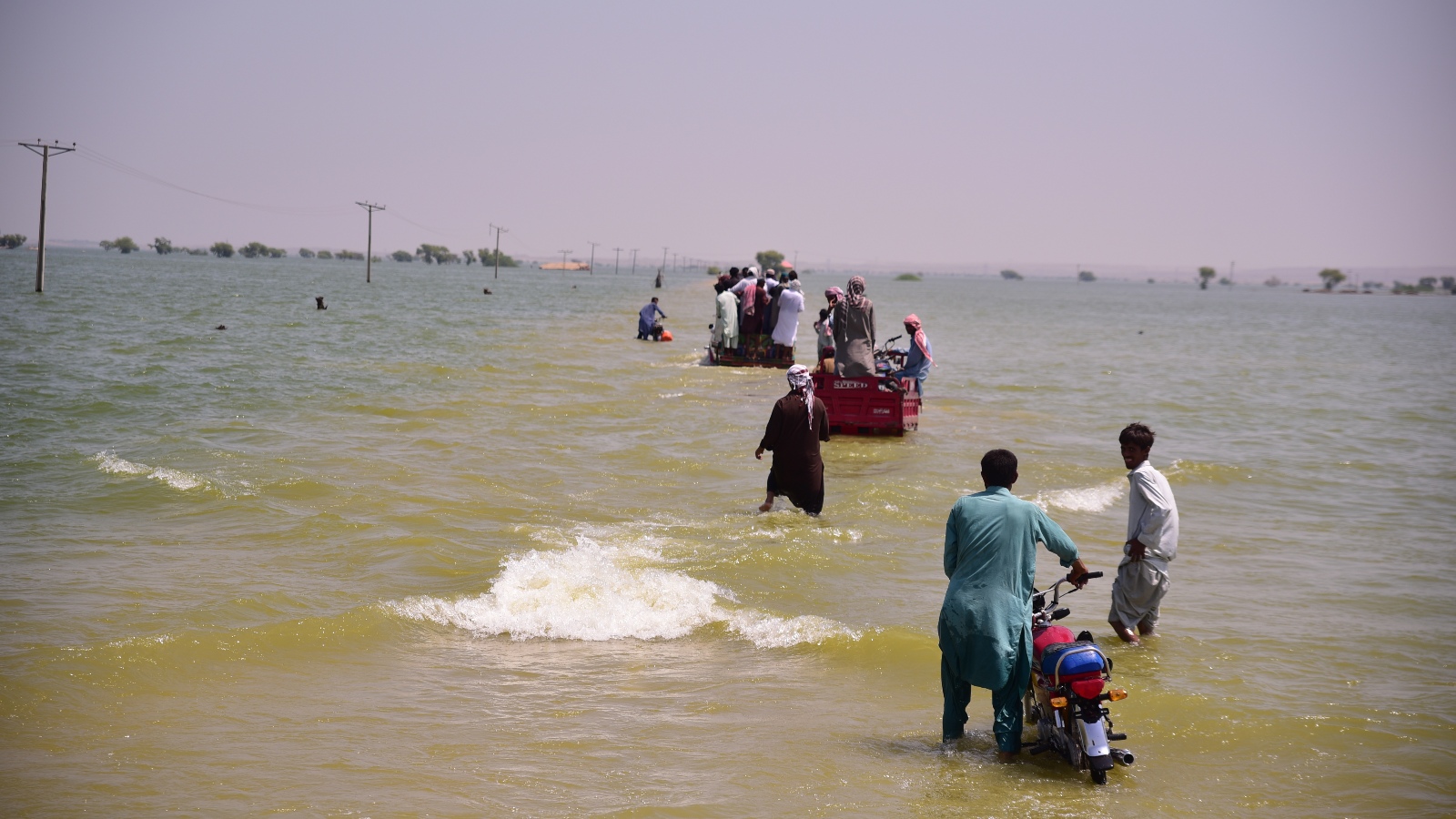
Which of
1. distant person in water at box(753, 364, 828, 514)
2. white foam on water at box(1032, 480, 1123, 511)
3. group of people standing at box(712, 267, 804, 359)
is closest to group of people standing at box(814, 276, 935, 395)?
white foam on water at box(1032, 480, 1123, 511)

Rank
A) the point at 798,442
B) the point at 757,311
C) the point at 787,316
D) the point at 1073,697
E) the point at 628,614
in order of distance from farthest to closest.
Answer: the point at 757,311, the point at 787,316, the point at 798,442, the point at 628,614, the point at 1073,697

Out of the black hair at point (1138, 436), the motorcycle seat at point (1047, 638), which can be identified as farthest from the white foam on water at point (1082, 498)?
the motorcycle seat at point (1047, 638)

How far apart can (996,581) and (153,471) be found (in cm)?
1051

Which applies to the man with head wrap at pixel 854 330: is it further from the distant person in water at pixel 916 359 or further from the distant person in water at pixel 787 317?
the distant person in water at pixel 787 317

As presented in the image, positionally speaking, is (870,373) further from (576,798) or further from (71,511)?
(576,798)

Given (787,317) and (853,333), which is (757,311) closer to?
(787,317)

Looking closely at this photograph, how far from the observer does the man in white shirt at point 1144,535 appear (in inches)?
253

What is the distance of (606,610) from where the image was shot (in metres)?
7.83

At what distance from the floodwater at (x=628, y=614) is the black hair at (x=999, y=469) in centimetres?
138

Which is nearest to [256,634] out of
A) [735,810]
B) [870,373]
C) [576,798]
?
[576,798]

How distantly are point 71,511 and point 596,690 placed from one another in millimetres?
6949

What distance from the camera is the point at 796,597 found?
8.34 m

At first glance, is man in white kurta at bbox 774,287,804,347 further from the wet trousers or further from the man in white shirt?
the wet trousers

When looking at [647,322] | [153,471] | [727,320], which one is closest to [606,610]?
[153,471]
